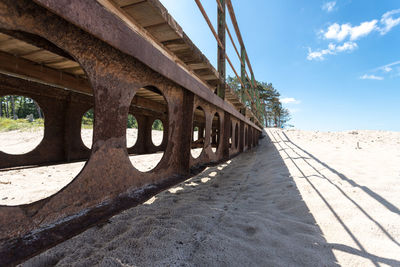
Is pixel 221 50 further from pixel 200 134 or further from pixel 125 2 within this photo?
pixel 200 134

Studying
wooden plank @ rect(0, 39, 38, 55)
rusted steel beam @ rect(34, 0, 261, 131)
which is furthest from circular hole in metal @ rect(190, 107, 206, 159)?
rusted steel beam @ rect(34, 0, 261, 131)

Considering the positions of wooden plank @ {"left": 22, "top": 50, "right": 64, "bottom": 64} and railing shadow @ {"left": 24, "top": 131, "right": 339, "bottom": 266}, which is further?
wooden plank @ {"left": 22, "top": 50, "right": 64, "bottom": 64}

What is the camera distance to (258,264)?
1.26 m

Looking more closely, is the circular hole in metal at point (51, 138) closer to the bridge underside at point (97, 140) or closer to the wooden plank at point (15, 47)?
the wooden plank at point (15, 47)

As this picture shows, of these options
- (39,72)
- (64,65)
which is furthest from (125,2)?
(39,72)

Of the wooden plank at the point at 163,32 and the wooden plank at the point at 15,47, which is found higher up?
the wooden plank at the point at 15,47

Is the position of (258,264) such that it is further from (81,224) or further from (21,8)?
(21,8)

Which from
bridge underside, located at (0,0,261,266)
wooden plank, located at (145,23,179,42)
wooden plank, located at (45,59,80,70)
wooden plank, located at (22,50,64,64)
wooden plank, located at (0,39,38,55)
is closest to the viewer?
bridge underside, located at (0,0,261,266)

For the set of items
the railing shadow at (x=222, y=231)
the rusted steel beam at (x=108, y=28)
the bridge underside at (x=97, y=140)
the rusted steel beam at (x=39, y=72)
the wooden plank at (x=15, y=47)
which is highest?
the wooden plank at (x=15, y=47)

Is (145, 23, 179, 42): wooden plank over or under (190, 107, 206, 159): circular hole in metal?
over

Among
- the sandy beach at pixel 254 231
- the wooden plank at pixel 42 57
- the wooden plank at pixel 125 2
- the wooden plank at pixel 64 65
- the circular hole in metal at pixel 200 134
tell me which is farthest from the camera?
the circular hole in metal at pixel 200 134

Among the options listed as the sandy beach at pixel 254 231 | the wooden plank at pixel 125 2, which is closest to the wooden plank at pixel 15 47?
the wooden plank at pixel 125 2

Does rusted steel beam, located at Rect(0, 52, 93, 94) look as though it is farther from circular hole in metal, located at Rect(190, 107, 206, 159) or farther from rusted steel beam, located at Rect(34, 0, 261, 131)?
rusted steel beam, located at Rect(34, 0, 261, 131)

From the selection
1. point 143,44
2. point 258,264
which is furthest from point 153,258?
point 143,44
